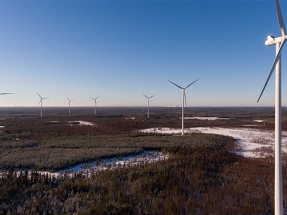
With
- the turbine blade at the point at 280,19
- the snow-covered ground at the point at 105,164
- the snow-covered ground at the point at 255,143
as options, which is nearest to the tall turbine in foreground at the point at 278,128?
the turbine blade at the point at 280,19

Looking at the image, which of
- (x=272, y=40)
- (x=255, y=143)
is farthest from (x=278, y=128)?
(x=255, y=143)

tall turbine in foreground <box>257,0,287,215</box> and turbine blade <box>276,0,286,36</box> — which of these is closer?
tall turbine in foreground <box>257,0,287,215</box>

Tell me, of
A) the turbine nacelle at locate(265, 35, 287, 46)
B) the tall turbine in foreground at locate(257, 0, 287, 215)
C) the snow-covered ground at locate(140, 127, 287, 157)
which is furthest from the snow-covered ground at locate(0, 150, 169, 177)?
the turbine nacelle at locate(265, 35, 287, 46)

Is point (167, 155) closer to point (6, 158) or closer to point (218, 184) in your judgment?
point (218, 184)

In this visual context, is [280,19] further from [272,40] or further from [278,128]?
[278,128]

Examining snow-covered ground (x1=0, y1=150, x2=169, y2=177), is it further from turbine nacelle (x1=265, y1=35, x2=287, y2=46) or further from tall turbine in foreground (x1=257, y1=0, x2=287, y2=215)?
turbine nacelle (x1=265, y1=35, x2=287, y2=46)

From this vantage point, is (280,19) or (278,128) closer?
(278,128)

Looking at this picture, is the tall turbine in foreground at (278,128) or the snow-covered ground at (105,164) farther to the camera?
the snow-covered ground at (105,164)

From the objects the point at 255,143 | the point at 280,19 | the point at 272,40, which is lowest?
the point at 255,143

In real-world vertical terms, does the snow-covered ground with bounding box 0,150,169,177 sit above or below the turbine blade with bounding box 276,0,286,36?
below

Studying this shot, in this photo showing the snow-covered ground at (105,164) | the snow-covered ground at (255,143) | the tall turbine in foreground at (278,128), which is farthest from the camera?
the snow-covered ground at (255,143)

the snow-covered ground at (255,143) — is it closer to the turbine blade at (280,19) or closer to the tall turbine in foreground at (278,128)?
the tall turbine in foreground at (278,128)
